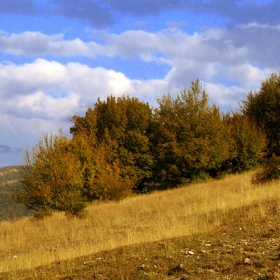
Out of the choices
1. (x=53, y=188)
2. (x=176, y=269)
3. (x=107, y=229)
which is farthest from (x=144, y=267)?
(x=53, y=188)

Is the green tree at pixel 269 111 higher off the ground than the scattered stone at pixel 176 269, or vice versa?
the green tree at pixel 269 111

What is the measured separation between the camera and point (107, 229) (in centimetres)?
1547

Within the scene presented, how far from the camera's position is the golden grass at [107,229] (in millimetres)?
10555

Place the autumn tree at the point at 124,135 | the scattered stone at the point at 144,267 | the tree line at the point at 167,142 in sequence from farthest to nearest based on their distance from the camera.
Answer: the autumn tree at the point at 124,135 < the tree line at the point at 167,142 < the scattered stone at the point at 144,267

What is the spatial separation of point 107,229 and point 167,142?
22398 millimetres

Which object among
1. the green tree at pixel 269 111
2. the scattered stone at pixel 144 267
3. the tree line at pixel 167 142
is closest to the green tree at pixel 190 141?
the tree line at pixel 167 142

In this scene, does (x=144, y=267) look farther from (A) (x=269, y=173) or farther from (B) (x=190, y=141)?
(B) (x=190, y=141)

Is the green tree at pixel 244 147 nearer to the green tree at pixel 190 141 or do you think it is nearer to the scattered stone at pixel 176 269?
the green tree at pixel 190 141

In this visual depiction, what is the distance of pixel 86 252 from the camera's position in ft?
32.5

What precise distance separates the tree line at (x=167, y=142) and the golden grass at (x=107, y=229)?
11.2 meters

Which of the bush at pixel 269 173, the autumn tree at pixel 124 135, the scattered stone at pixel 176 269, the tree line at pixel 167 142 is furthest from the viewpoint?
the autumn tree at pixel 124 135

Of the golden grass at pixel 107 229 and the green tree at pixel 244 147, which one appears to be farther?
the green tree at pixel 244 147

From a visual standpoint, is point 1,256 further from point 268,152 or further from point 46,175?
point 268,152

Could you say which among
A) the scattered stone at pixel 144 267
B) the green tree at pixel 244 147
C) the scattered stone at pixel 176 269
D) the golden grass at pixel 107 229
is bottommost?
the golden grass at pixel 107 229
